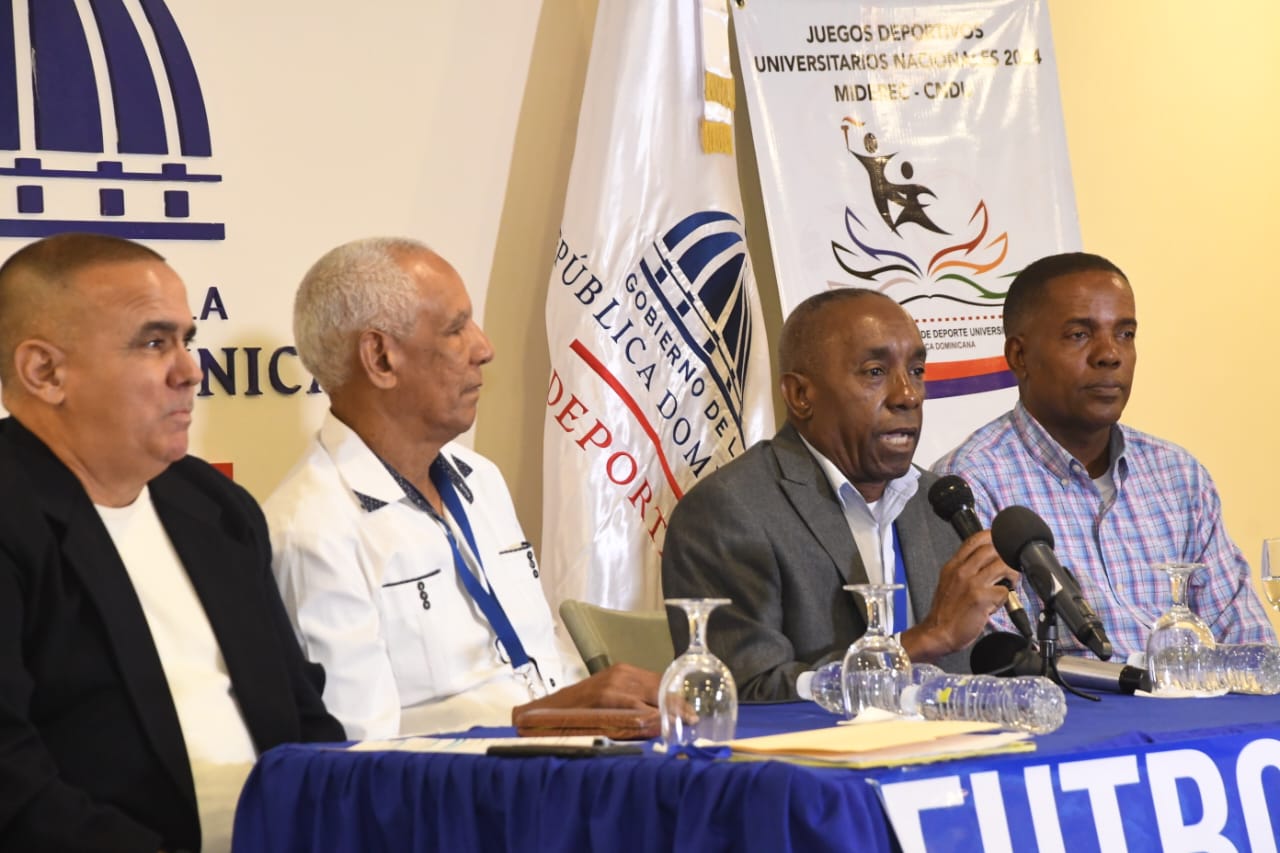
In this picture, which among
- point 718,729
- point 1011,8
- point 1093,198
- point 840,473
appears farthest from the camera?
point 1093,198

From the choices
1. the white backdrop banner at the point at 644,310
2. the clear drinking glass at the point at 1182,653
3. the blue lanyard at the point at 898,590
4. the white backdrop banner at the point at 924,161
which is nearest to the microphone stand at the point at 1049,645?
the clear drinking glass at the point at 1182,653

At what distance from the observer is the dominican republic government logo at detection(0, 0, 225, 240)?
459 centimetres

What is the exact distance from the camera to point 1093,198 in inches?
248

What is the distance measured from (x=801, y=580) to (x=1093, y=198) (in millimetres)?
3098

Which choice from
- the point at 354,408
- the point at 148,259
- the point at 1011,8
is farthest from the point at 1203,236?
the point at 148,259

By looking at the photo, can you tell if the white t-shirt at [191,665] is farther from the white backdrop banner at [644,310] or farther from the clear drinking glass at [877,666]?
the white backdrop banner at [644,310]

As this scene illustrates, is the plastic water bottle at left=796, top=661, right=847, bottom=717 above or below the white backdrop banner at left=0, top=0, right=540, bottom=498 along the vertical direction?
below

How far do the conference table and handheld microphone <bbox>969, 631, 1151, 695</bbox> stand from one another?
0.84 feet

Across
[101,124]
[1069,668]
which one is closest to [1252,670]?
[1069,668]

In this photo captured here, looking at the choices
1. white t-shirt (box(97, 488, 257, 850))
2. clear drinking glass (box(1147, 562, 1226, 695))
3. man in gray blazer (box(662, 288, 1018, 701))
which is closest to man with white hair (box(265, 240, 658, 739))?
white t-shirt (box(97, 488, 257, 850))

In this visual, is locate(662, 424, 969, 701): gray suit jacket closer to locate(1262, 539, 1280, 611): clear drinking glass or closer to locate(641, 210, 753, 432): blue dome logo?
locate(1262, 539, 1280, 611): clear drinking glass

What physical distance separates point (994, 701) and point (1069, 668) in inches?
25.2

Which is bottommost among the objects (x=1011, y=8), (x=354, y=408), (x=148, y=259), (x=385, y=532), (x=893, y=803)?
(x=893, y=803)

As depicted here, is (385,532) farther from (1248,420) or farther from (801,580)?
(1248,420)
